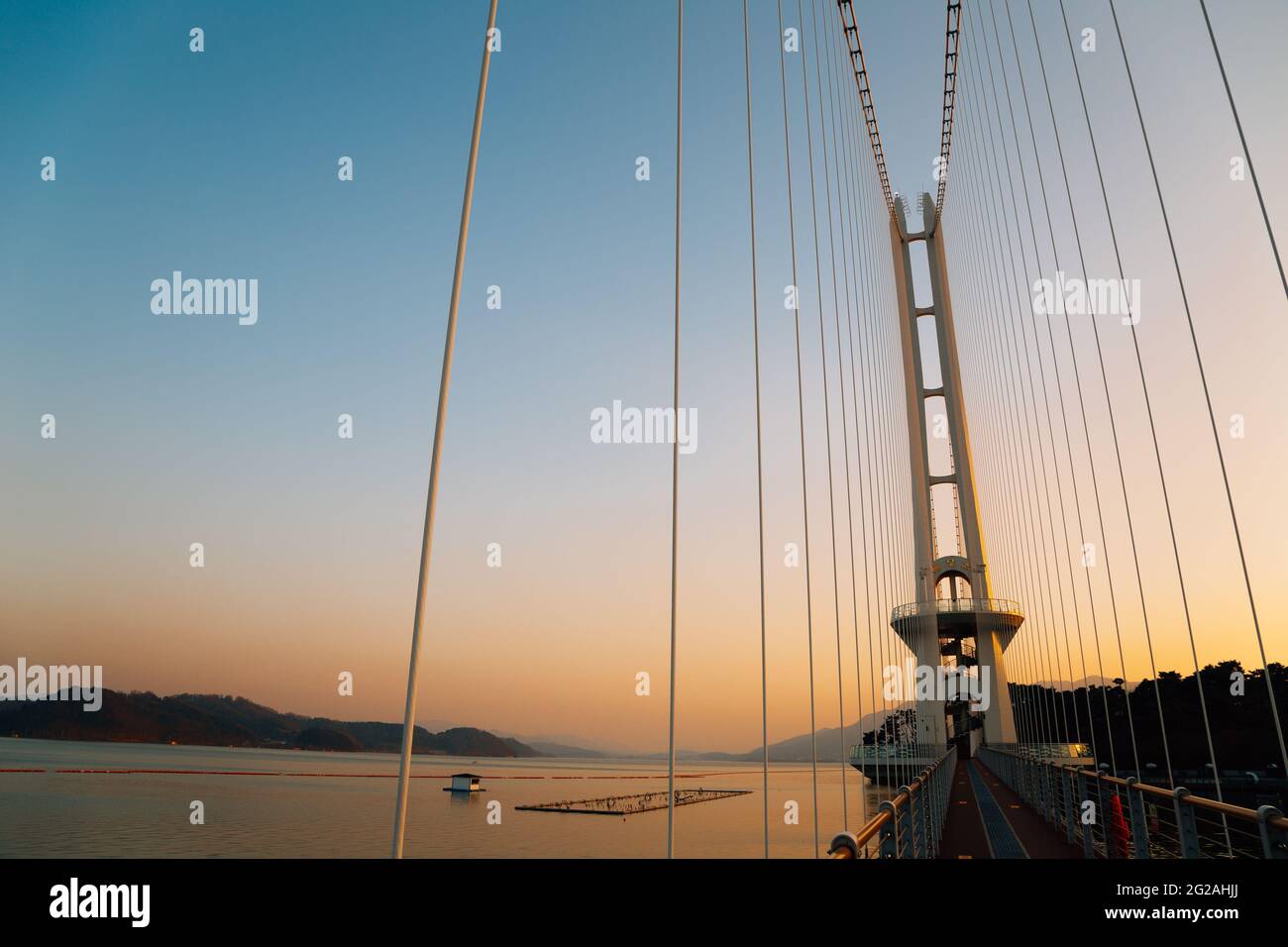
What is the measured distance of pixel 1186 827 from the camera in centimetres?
363

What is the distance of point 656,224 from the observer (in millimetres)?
12406

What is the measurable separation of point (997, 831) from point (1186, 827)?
4231mm

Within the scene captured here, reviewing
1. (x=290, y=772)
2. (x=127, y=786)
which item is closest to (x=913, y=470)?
(x=127, y=786)

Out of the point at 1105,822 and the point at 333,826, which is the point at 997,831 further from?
the point at 333,826

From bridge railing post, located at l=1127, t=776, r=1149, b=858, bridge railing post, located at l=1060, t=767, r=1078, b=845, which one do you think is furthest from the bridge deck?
bridge railing post, located at l=1127, t=776, r=1149, b=858

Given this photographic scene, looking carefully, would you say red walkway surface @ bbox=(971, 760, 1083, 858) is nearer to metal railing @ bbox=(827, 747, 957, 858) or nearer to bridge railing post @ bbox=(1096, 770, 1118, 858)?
bridge railing post @ bbox=(1096, 770, 1118, 858)

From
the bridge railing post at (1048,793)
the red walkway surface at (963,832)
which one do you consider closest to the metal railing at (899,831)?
the red walkway surface at (963,832)

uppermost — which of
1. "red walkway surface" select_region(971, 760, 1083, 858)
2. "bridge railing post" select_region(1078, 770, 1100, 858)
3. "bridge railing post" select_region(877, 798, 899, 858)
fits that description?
"bridge railing post" select_region(877, 798, 899, 858)

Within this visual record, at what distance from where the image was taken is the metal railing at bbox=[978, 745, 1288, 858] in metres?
3.07

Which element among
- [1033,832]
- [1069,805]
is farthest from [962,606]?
[1069,805]

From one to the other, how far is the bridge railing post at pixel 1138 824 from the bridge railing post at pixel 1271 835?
1.59 metres
